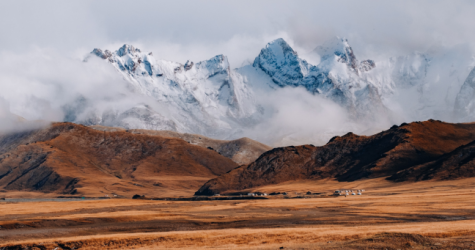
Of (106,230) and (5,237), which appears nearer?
(5,237)

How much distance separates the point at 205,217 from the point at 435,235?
50996 millimetres

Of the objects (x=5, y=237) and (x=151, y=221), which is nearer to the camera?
(x=5, y=237)

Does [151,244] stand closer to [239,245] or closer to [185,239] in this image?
[185,239]

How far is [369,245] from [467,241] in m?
10.2

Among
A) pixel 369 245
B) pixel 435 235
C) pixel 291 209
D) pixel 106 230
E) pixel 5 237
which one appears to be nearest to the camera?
pixel 369 245

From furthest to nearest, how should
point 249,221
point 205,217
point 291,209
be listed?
point 291,209
point 205,217
point 249,221

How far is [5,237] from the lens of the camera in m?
72.8

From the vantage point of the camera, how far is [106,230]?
80562 millimetres

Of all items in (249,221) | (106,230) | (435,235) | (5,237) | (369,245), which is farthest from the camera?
(249,221)

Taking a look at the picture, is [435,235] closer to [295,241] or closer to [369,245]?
→ [369,245]

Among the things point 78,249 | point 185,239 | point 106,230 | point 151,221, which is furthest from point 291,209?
point 78,249

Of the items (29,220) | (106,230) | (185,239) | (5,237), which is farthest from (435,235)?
(29,220)

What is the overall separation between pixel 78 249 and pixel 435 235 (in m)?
39.9

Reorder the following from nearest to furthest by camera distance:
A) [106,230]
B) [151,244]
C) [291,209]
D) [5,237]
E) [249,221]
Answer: [151,244] → [5,237] → [106,230] → [249,221] → [291,209]
